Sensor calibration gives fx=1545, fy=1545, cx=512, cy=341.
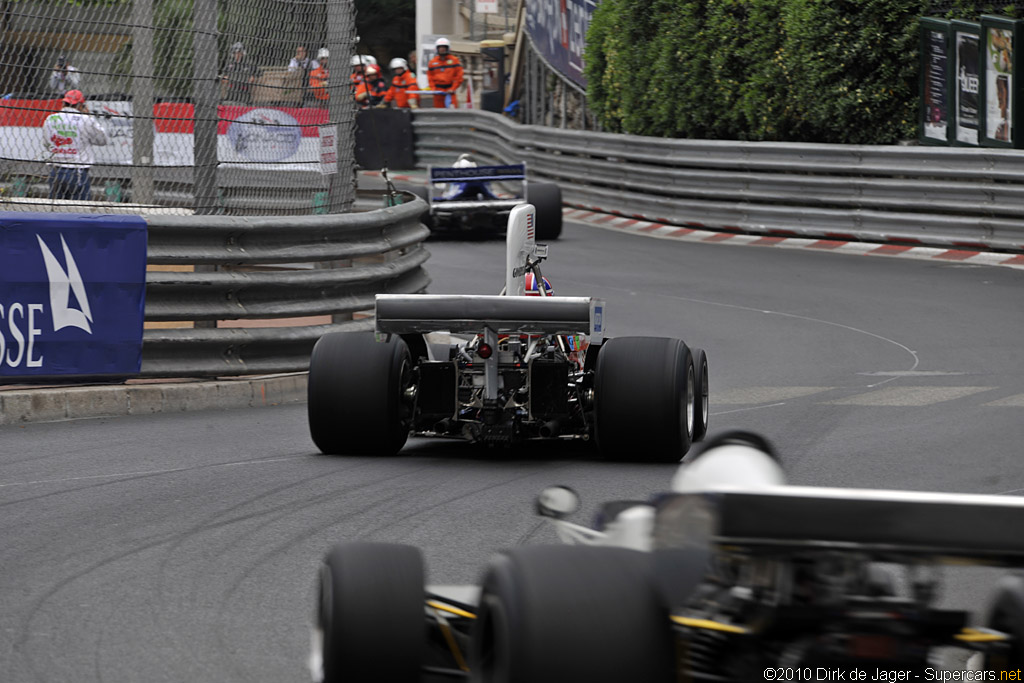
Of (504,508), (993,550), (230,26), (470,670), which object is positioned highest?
(230,26)

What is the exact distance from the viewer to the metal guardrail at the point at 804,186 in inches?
707

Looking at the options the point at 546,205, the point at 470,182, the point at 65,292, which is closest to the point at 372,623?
the point at 65,292

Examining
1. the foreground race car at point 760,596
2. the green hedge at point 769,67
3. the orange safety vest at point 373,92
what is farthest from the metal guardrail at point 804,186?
the foreground race car at point 760,596

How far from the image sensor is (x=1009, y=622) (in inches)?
131

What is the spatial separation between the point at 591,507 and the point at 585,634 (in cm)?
378

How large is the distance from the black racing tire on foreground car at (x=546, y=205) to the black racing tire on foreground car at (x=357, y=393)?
12560 millimetres

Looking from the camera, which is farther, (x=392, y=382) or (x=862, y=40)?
(x=862, y=40)

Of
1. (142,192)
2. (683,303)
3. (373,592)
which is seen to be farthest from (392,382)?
(683,303)

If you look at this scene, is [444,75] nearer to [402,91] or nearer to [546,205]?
[402,91]

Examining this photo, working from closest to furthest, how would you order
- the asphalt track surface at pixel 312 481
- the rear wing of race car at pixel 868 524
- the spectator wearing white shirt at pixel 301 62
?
the rear wing of race car at pixel 868 524
the asphalt track surface at pixel 312 481
the spectator wearing white shirt at pixel 301 62

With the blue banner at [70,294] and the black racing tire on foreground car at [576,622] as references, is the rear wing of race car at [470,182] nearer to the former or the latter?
the blue banner at [70,294]

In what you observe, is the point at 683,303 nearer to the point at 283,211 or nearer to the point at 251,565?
the point at 283,211

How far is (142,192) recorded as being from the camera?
34.7ft

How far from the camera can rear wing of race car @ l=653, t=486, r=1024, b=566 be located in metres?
3.08
